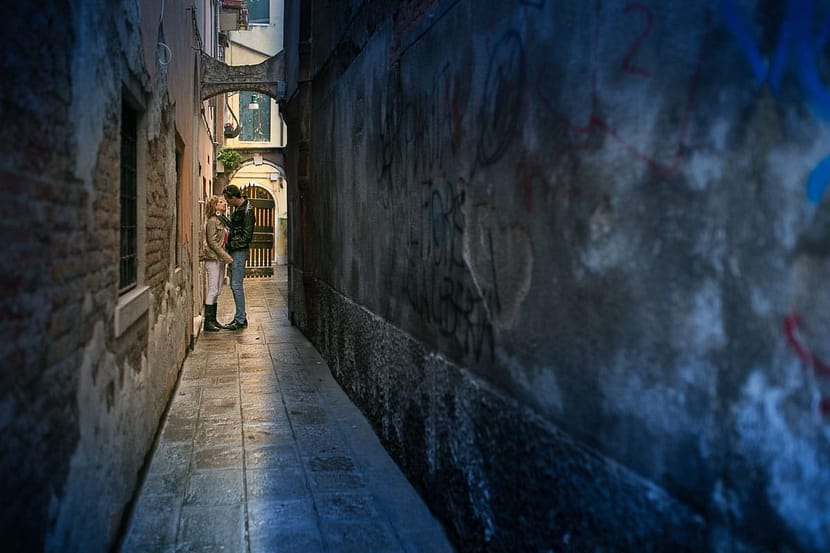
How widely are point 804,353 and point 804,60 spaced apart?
0.55 meters

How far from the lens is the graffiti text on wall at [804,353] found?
1398 mm

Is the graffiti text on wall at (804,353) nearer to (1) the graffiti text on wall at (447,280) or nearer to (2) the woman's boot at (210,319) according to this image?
(1) the graffiti text on wall at (447,280)

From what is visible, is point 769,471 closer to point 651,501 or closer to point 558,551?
point 651,501

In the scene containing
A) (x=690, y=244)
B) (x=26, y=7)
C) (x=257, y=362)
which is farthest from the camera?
(x=257, y=362)

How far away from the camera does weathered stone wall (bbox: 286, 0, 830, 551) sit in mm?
1490

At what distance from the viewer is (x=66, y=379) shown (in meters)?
2.53

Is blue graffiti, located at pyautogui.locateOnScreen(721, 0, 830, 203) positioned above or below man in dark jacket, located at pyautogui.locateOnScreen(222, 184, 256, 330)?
above

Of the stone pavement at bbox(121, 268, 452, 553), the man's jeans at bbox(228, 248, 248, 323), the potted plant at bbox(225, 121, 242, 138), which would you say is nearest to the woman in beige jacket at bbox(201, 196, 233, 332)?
the man's jeans at bbox(228, 248, 248, 323)

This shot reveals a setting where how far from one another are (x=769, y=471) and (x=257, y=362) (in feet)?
23.2

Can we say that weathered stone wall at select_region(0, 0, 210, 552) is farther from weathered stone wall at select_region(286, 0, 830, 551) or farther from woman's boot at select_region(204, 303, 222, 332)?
woman's boot at select_region(204, 303, 222, 332)

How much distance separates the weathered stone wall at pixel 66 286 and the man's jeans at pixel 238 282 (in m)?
6.28

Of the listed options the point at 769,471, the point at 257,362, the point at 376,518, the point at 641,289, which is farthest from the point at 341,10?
the point at 769,471

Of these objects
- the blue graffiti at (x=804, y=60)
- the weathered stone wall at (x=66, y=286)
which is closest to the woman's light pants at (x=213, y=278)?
the weathered stone wall at (x=66, y=286)

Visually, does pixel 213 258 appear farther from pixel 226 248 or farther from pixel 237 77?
pixel 237 77
